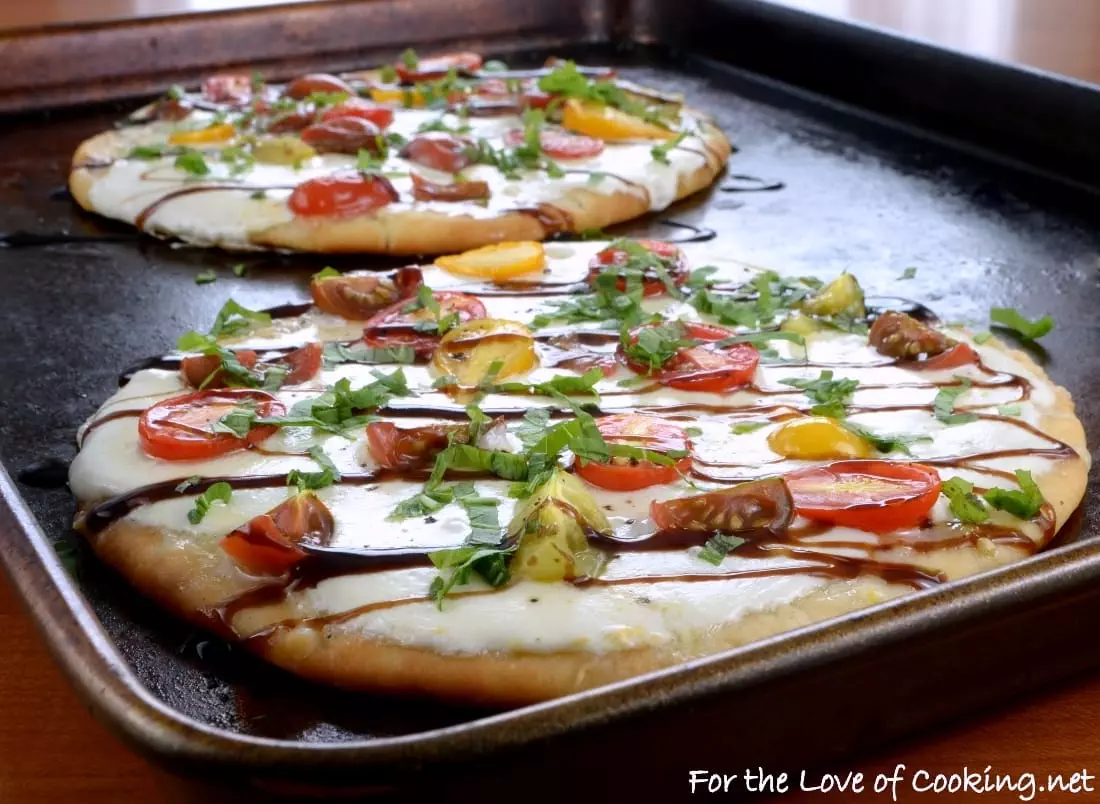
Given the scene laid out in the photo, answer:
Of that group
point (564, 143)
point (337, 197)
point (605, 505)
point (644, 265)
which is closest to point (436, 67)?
point (564, 143)

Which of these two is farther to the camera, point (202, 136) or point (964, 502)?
point (202, 136)

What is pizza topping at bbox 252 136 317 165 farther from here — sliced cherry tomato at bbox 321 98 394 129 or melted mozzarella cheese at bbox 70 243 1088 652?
melted mozzarella cheese at bbox 70 243 1088 652

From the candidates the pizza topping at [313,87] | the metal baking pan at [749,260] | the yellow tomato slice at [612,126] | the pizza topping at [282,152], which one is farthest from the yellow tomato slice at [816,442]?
the pizza topping at [313,87]

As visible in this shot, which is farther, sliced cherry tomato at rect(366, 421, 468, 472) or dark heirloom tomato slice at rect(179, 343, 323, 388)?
dark heirloom tomato slice at rect(179, 343, 323, 388)

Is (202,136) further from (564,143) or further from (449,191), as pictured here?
(564,143)

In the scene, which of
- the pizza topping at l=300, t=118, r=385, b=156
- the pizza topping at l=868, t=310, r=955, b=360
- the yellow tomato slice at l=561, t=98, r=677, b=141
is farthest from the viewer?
the yellow tomato slice at l=561, t=98, r=677, b=141

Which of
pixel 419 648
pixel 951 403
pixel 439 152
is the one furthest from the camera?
pixel 439 152

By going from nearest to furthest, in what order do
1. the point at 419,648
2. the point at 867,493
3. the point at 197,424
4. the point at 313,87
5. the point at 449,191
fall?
the point at 419,648
the point at 867,493
the point at 197,424
the point at 449,191
the point at 313,87

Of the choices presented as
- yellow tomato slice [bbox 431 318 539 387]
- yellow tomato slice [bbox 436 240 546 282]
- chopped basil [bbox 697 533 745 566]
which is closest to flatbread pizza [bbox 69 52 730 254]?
yellow tomato slice [bbox 436 240 546 282]
